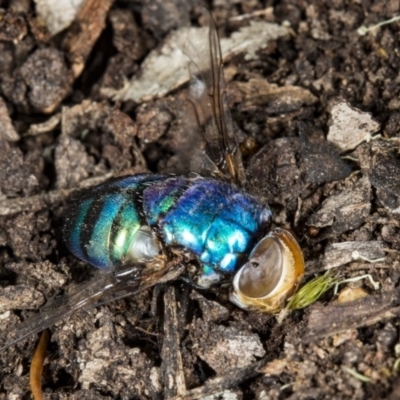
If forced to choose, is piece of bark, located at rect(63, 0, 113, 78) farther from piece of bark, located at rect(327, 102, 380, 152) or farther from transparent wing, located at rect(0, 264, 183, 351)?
transparent wing, located at rect(0, 264, 183, 351)

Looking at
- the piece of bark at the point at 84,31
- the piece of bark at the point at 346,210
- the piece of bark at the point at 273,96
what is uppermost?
the piece of bark at the point at 84,31

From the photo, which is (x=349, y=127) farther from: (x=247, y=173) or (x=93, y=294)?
(x=93, y=294)

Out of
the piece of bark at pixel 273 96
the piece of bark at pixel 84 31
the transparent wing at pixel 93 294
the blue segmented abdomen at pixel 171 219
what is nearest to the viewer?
the transparent wing at pixel 93 294

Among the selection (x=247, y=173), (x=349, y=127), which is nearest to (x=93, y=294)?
(x=247, y=173)

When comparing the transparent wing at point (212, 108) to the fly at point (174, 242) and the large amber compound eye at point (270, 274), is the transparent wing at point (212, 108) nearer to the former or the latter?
the fly at point (174, 242)

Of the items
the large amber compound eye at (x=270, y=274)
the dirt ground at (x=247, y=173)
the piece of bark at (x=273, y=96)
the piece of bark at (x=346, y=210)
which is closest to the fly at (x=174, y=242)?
the large amber compound eye at (x=270, y=274)

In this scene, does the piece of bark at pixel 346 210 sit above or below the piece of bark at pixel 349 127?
below

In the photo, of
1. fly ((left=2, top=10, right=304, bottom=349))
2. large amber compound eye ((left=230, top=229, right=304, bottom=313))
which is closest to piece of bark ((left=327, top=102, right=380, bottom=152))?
fly ((left=2, top=10, right=304, bottom=349))
